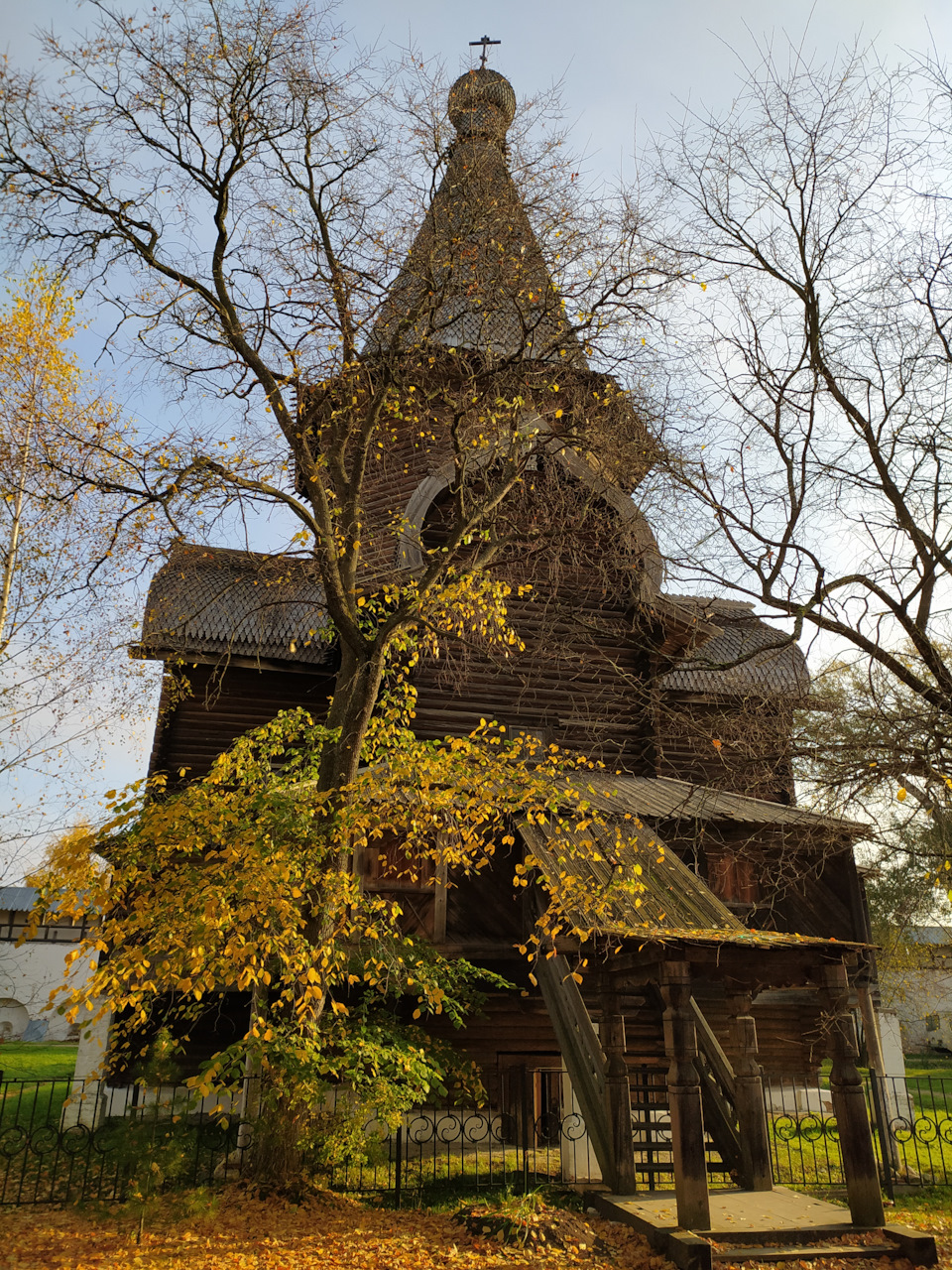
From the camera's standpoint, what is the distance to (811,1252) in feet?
21.8

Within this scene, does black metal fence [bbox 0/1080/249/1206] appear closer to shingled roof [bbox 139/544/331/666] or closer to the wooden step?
Answer: the wooden step

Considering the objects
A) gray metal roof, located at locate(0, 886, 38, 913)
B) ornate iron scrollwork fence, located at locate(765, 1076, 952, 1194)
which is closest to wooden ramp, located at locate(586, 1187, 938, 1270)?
ornate iron scrollwork fence, located at locate(765, 1076, 952, 1194)

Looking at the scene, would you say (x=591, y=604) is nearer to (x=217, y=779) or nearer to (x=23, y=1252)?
(x=217, y=779)

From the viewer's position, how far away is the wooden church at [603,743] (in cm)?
788

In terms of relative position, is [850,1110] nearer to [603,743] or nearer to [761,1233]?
[761,1233]

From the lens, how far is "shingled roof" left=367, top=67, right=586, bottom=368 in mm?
8805

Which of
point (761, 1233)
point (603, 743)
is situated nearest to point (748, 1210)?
point (761, 1233)

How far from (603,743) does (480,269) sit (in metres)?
5.08

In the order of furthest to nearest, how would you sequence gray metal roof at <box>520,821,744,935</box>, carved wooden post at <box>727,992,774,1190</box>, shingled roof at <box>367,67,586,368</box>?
shingled roof at <box>367,67,586,368</box>
carved wooden post at <box>727,992,774,1190</box>
gray metal roof at <box>520,821,744,935</box>

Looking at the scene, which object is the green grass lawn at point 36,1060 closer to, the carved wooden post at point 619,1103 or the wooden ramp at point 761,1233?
the carved wooden post at point 619,1103

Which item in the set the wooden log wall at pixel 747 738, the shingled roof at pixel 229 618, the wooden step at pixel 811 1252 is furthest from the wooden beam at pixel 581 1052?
the shingled roof at pixel 229 618

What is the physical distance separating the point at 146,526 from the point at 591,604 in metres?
8.21

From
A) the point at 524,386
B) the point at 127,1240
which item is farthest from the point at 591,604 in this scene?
the point at 127,1240

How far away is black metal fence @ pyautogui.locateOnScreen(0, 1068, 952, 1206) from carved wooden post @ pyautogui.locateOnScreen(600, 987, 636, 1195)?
550 millimetres
